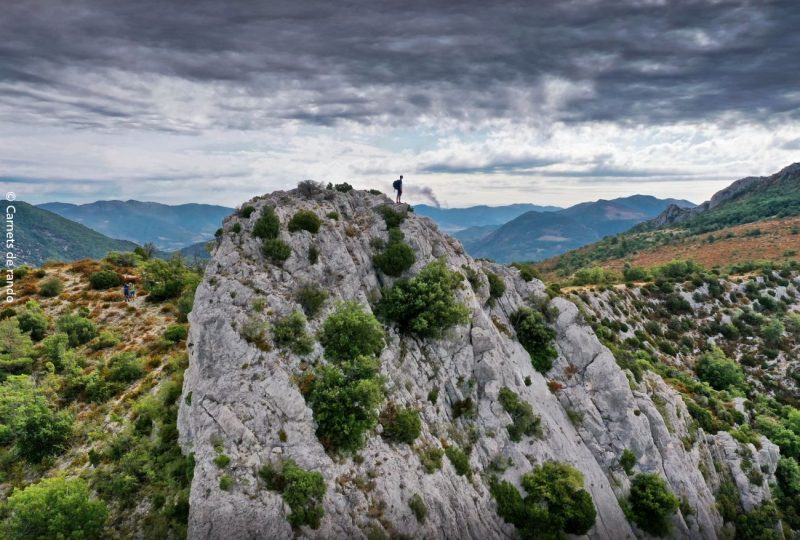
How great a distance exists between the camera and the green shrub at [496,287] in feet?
140

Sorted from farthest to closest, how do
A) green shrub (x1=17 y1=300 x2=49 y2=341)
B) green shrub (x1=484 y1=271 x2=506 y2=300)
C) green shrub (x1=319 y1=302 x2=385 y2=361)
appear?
green shrub (x1=484 y1=271 x2=506 y2=300)
green shrub (x1=17 y1=300 x2=49 y2=341)
green shrub (x1=319 y1=302 x2=385 y2=361)

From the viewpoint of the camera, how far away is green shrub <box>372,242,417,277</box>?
3656 centimetres

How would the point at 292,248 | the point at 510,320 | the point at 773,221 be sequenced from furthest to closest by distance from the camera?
the point at 773,221, the point at 510,320, the point at 292,248

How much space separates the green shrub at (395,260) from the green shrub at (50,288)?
38545mm

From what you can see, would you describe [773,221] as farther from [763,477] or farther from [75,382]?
[75,382]

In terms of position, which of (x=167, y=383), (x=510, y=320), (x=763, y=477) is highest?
(x=510, y=320)

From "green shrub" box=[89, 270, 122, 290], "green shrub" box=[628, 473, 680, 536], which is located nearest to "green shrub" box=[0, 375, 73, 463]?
"green shrub" box=[89, 270, 122, 290]

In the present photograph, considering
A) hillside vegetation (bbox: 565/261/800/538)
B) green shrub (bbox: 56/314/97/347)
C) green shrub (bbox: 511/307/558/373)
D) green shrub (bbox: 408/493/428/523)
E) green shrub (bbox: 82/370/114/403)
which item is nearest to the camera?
green shrub (bbox: 408/493/428/523)

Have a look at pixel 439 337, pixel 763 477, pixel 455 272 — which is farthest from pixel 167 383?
pixel 763 477

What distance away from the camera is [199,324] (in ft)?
90.8

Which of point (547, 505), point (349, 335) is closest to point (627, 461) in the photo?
point (547, 505)

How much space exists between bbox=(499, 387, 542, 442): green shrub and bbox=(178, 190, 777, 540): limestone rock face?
567 mm

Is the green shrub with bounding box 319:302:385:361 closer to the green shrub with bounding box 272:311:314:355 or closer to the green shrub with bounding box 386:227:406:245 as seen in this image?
the green shrub with bounding box 272:311:314:355

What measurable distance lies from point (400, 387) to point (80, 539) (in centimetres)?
1965
